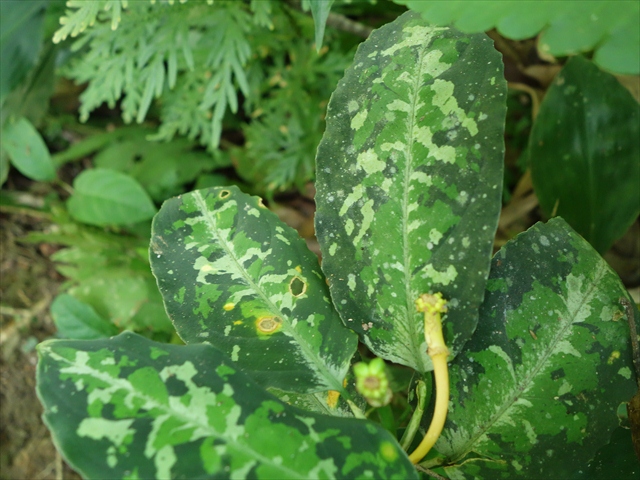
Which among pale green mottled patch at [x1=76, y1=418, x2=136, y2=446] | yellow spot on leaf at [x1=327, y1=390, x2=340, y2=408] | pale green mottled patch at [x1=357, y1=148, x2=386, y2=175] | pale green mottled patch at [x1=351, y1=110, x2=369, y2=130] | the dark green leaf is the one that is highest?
pale green mottled patch at [x1=351, y1=110, x2=369, y2=130]

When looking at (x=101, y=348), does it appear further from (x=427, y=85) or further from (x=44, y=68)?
(x=44, y=68)

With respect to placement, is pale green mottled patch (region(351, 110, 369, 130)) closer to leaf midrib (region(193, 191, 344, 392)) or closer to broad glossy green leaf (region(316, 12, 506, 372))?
broad glossy green leaf (region(316, 12, 506, 372))

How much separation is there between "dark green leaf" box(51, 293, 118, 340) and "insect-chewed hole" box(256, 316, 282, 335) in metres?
0.76

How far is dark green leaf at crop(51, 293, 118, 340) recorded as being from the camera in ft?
4.18

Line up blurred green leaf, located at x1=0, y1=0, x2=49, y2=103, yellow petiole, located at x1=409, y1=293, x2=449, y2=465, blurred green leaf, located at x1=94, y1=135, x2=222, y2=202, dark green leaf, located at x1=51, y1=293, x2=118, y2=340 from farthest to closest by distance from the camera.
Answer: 1. blurred green leaf, located at x1=94, y1=135, x2=222, y2=202
2. dark green leaf, located at x1=51, y1=293, x2=118, y2=340
3. blurred green leaf, located at x1=0, y1=0, x2=49, y2=103
4. yellow petiole, located at x1=409, y1=293, x2=449, y2=465

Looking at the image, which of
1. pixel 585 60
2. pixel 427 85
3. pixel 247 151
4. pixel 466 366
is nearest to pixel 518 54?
pixel 585 60

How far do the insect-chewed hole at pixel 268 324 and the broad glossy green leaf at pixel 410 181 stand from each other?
9cm

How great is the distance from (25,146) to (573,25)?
4.92ft

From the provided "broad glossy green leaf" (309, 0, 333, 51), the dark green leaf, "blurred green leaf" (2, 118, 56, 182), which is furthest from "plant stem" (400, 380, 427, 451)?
"blurred green leaf" (2, 118, 56, 182)

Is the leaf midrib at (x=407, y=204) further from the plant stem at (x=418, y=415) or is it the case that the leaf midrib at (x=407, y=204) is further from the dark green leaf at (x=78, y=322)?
the dark green leaf at (x=78, y=322)

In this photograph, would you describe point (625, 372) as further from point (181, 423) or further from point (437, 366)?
point (181, 423)

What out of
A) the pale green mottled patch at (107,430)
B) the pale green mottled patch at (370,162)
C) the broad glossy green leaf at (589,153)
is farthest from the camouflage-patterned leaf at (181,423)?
the broad glossy green leaf at (589,153)

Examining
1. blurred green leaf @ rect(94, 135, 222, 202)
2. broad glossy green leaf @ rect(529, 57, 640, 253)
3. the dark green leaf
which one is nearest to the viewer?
broad glossy green leaf @ rect(529, 57, 640, 253)

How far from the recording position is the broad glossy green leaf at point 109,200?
140cm
